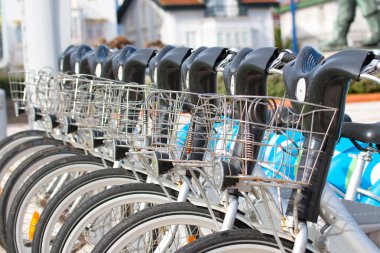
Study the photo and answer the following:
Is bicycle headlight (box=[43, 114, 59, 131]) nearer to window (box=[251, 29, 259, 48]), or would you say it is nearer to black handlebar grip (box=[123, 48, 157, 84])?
black handlebar grip (box=[123, 48, 157, 84])

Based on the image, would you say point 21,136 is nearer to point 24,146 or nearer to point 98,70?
point 24,146

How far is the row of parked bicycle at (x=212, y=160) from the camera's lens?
2.27 meters

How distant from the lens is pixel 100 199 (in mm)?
2918

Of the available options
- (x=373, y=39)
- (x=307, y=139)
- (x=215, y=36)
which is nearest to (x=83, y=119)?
(x=307, y=139)

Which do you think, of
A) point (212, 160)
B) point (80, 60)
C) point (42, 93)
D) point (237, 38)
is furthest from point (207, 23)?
point (212, 160)

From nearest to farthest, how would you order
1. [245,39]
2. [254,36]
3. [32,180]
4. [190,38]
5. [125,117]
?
1. [125,117]
2. [32,180]
3. [190,38]
4. [245,39]
5. [254,36]

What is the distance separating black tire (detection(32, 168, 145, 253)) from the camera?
332 centimetres

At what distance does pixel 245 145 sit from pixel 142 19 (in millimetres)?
49496

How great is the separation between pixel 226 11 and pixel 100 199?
48329mm

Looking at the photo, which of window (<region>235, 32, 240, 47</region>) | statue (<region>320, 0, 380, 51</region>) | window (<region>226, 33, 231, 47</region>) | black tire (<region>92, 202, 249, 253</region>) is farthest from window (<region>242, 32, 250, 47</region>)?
black tire (<region>92, 202, 249, 253</region>)

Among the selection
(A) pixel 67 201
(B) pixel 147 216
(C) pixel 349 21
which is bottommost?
(A) pixel 67 201

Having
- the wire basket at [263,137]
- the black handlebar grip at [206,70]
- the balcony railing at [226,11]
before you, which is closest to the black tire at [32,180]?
the black handlebar grip at [206,70]

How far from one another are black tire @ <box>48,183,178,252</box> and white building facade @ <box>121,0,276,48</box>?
143 feet

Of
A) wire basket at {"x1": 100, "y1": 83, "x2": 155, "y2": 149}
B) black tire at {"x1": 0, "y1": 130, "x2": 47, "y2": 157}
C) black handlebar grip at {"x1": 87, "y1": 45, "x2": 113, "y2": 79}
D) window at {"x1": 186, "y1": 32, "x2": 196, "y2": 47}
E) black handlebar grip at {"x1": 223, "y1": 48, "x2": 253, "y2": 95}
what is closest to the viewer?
black handlebar grip at {"x1": 223, "y1": 48, "x2": 253, "y2": 95}
